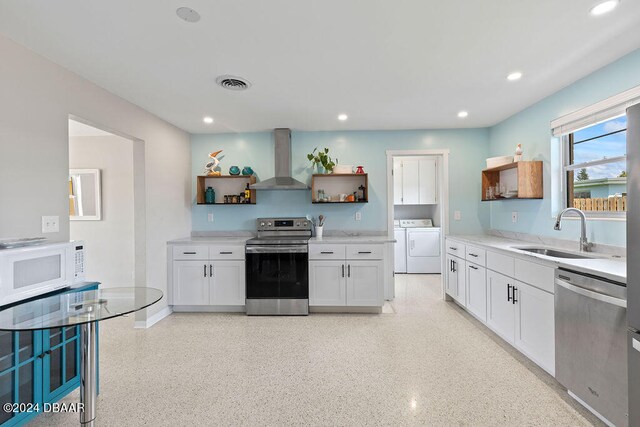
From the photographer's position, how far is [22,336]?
1.65 m

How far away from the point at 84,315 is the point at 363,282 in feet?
9.03

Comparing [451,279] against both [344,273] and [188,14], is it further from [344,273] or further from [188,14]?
[188,14]

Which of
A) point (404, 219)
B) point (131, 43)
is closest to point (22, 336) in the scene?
point (131, 43)

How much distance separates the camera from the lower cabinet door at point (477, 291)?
299cm

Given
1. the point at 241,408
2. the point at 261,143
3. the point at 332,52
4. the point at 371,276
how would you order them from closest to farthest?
the point at 241,408
the point at 332,52
the point at 371,276
the point at 261,143

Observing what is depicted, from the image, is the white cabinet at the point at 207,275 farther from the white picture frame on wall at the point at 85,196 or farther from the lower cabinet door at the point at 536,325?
the lower cabinet door at the point at 536,325

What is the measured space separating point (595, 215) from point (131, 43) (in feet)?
12.3

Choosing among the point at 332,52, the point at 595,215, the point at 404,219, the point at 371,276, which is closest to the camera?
the point at 332,52

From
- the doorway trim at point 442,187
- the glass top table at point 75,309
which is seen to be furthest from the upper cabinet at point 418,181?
the glass top table at point 75,309

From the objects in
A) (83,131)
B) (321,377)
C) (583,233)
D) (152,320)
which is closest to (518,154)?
(583,233)

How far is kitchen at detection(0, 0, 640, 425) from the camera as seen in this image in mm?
1844

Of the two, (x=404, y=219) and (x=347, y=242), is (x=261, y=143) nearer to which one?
(x=347, y=242)

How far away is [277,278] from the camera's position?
3.58 m

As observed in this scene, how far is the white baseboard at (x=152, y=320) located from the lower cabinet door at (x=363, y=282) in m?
2.20
